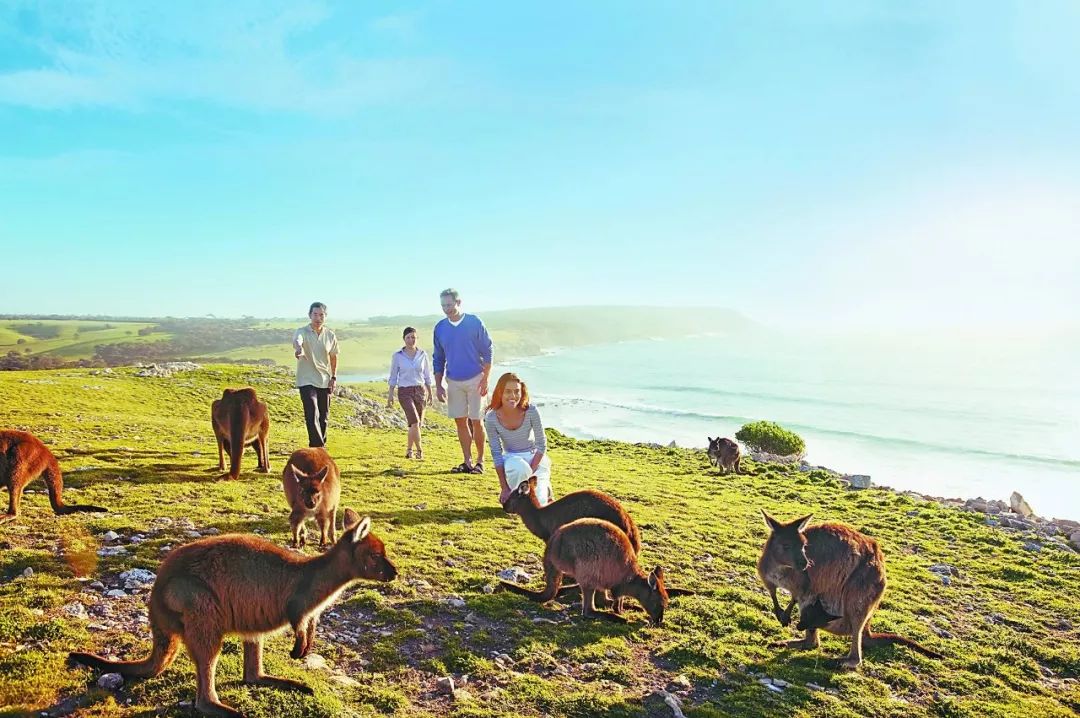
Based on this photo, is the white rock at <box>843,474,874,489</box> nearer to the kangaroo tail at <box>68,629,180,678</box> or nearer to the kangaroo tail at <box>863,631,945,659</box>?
the kangaroo tail at <box>863,631,945,659</box>

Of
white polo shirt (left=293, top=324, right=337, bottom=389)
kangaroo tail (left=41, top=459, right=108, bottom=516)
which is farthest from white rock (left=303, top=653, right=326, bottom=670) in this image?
white polo shirt (left=293, top=324, right=337, bottom=389)

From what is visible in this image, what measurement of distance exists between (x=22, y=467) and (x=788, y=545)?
8.67 meters

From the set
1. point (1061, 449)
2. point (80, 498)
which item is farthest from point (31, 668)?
point (1061, 449)

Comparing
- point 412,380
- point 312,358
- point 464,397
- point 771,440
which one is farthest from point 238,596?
point 771,440

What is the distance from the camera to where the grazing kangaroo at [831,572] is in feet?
17.9

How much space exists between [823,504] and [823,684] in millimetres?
11099

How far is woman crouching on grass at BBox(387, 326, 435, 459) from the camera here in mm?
14727

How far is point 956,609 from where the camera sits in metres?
7.96

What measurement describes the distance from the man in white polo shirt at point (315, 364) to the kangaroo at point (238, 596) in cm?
673

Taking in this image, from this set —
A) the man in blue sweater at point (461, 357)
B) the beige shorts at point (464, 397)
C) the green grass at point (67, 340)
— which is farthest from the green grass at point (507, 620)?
the green grass at point (67, 340)

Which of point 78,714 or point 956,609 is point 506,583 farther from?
point 956,609

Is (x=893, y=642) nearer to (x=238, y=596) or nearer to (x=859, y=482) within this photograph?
(x=238, y=596)

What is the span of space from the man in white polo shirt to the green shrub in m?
18.7

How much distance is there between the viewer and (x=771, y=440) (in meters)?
23.8
